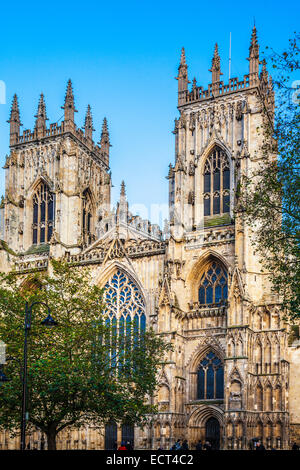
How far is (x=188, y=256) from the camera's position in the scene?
133 ft

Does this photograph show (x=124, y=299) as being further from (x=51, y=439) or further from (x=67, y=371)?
(x=51, y=439)

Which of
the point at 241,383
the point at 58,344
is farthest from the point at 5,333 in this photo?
the point at 241,383

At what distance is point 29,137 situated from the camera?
51.0 metres

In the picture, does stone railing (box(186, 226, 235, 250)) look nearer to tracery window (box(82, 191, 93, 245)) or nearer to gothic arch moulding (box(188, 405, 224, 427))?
gothic arch moulding (box(188, 405, 224, 427))

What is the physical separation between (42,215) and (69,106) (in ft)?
26.9

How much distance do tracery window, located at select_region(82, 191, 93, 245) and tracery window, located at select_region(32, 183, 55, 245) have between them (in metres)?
2.33

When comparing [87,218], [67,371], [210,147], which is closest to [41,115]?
[87,218]

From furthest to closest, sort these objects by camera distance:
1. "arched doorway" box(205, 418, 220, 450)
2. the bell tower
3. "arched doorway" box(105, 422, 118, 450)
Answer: the bell tower, "arched doorway" box(105, 422, 118, 450), "arched doorway" box(205, 418, 220, 450)

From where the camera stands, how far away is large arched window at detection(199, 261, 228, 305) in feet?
129

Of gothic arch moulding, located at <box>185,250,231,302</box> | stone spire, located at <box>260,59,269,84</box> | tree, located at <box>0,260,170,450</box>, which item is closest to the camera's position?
tree, located at <box>0,260,170,450</box>

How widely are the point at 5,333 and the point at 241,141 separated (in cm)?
2017

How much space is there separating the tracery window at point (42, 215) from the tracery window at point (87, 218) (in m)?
2.33

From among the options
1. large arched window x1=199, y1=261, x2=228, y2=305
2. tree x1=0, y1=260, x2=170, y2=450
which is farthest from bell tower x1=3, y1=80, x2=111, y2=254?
tree x1=0, y1=260, x2=170, y2=450
